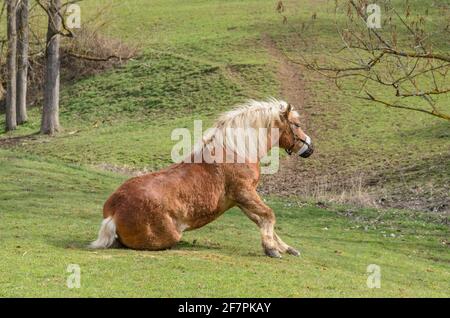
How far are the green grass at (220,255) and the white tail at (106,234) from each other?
0.25 metres

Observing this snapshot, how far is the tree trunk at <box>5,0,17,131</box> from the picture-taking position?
32.7m

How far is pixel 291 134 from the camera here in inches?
446

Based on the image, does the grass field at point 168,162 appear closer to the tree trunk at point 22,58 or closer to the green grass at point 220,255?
the green grass at point 220,255

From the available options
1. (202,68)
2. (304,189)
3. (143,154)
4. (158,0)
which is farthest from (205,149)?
(158,0)

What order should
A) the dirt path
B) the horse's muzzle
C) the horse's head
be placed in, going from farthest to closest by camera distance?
1. the dirt path
2. the horse's muzzle
3. the horse's head

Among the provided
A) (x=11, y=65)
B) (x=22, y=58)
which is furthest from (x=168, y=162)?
(x=22, y=58)

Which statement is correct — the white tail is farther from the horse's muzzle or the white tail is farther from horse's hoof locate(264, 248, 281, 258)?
the horse's muzzle

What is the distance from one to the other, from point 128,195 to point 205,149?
53.0 inches

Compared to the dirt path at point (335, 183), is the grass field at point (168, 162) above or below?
above

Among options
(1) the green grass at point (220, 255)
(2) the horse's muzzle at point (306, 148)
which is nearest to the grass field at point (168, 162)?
(1) the green grass at point (220, 255)

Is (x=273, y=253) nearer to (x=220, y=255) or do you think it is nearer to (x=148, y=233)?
(x=220, y=255)

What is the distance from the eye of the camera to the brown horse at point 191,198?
10.3 meters

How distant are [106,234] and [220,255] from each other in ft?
5.31

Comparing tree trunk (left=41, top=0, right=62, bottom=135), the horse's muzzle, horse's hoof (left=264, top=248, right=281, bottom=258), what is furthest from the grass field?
the horse's muzzle
